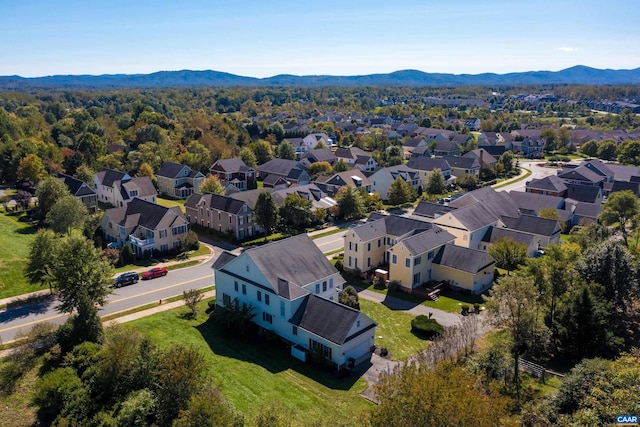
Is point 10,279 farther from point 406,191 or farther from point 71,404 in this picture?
point 406,191

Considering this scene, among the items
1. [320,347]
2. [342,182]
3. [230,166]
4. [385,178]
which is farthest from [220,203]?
[385,178]

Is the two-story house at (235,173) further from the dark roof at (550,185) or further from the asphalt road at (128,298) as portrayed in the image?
the dark roof at (550,185)

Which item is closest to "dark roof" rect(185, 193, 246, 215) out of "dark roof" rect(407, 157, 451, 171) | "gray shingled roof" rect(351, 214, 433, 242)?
"gray shingled roof" rect(351, 214, 433, 242)

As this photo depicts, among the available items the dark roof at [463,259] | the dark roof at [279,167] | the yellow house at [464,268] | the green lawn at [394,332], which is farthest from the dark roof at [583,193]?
the dark roof at [279,167]

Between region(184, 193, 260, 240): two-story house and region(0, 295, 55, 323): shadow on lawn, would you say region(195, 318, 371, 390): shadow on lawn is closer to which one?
region(0, 295, 55, 323): shadow on lawn

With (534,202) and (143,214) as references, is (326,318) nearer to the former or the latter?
(143,214)
